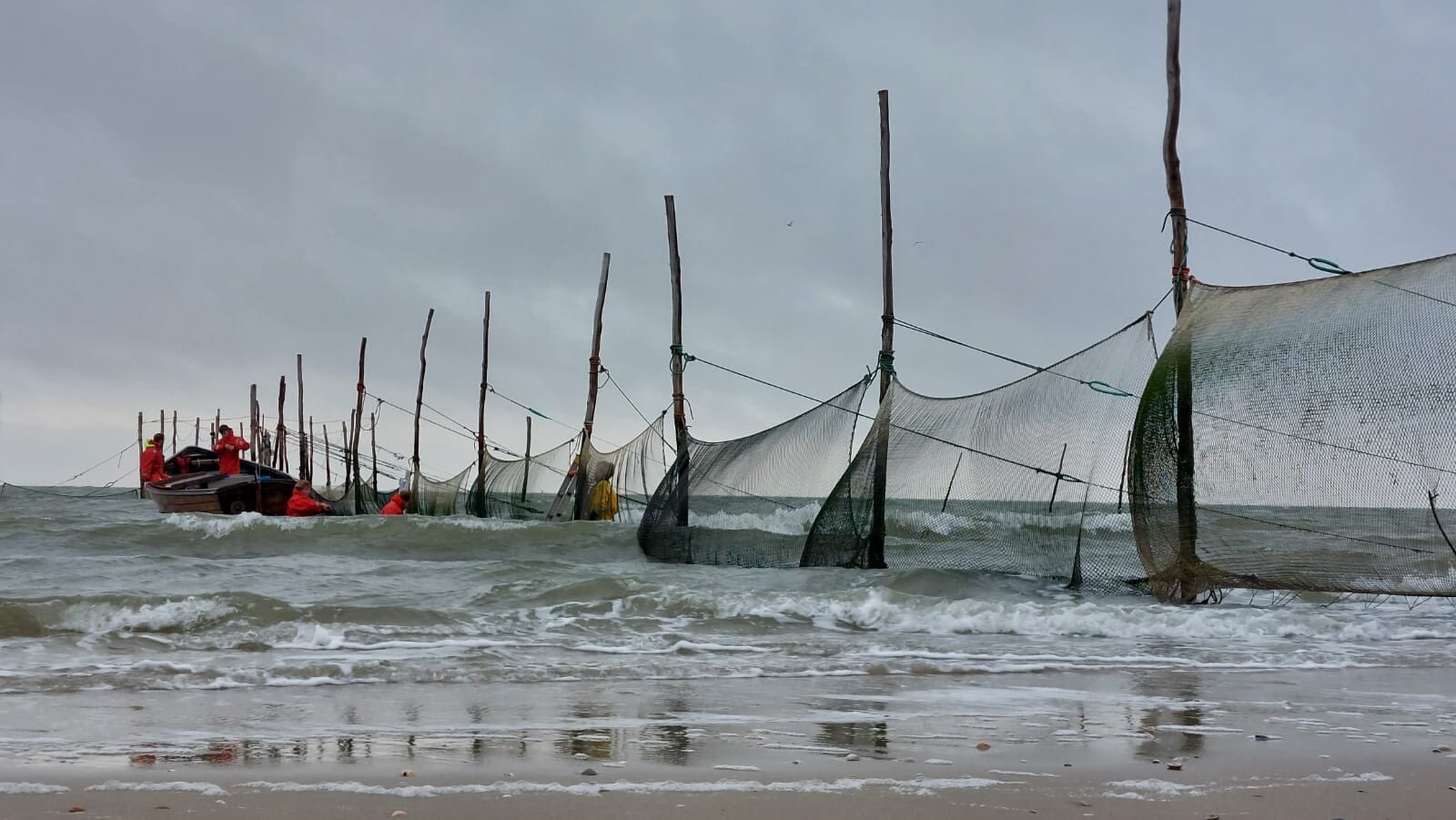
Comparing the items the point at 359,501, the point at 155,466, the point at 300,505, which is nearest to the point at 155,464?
the point at 155,466

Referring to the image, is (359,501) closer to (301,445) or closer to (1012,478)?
(301,445)

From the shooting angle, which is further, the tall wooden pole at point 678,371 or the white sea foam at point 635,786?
the tall wooden pole at point 678,371

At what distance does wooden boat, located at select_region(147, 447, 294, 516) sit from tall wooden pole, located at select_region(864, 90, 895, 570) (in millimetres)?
17885

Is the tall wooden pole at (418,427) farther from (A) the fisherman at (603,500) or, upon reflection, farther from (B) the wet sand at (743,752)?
(B) the wet sand at (743,752)

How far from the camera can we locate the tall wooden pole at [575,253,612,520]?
19047 millimetres

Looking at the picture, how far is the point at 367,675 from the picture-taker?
258 inches

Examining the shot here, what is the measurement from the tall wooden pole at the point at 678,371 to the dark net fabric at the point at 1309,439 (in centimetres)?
560

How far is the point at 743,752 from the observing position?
4.27 metres

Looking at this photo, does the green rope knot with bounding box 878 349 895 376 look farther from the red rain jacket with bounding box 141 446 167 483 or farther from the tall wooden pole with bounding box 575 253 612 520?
the red rain jacket with bounding box 141 446 167 483

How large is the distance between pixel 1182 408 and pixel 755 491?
16.4 ft

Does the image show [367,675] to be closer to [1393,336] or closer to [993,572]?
[993,572]

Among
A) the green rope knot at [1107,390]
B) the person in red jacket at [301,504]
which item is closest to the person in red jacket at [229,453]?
the person in red jacket at [301,504]

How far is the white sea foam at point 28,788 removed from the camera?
353cm

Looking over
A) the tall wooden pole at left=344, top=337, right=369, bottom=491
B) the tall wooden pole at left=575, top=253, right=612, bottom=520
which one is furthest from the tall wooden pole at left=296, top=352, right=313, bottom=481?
the tall wooden pole at left=575, top=253, right=612, bottom=520
